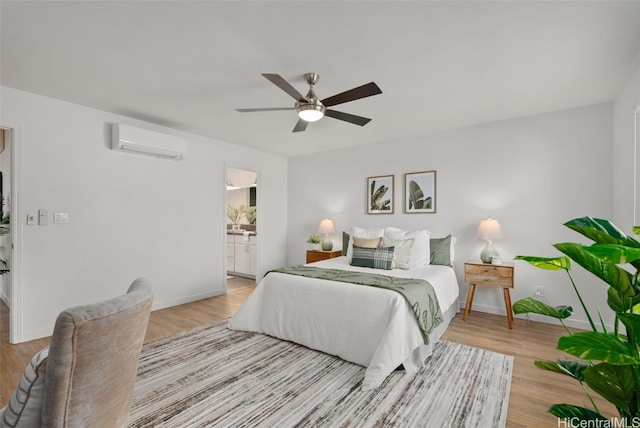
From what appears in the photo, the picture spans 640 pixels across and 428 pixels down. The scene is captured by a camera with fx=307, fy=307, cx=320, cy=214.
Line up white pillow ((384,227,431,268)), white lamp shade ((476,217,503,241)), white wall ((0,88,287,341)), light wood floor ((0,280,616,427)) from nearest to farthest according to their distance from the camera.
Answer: light wood floor ((0,280,616,427)) < white wall ((0,88,287,341)) < white lamp shade ((476,217,503,241)) < white pillow ((384,227,431,268))

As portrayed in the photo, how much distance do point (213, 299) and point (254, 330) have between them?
165cm

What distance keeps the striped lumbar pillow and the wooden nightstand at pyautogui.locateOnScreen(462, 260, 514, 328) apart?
377 centimetres

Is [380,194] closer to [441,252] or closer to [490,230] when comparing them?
[441,252]

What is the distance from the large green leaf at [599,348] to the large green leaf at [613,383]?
22 centimetres

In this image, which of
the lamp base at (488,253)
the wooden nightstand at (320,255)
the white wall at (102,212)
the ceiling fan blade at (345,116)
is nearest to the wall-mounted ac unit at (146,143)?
the white wall at (102,212)

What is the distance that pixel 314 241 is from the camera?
521 centimetres

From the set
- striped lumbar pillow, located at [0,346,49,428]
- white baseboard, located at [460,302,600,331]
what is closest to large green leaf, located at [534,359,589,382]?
striped lumbar pillow, located at [0,346,49,428]

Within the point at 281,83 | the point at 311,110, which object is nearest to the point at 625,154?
the point at 311,110

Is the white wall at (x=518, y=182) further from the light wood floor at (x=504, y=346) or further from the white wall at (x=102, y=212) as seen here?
the white wall at (x=102, y=212)

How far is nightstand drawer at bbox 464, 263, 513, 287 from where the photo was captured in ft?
11.2

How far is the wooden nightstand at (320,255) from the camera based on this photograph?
5.00m

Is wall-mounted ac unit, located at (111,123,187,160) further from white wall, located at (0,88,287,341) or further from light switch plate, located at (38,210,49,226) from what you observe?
light switch plate, located at (38,210,49,226)

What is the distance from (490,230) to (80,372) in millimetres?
3841

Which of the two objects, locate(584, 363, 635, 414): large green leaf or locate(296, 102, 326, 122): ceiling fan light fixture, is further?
locate(296, 102, 326, 122): ceiling fan light fixture
